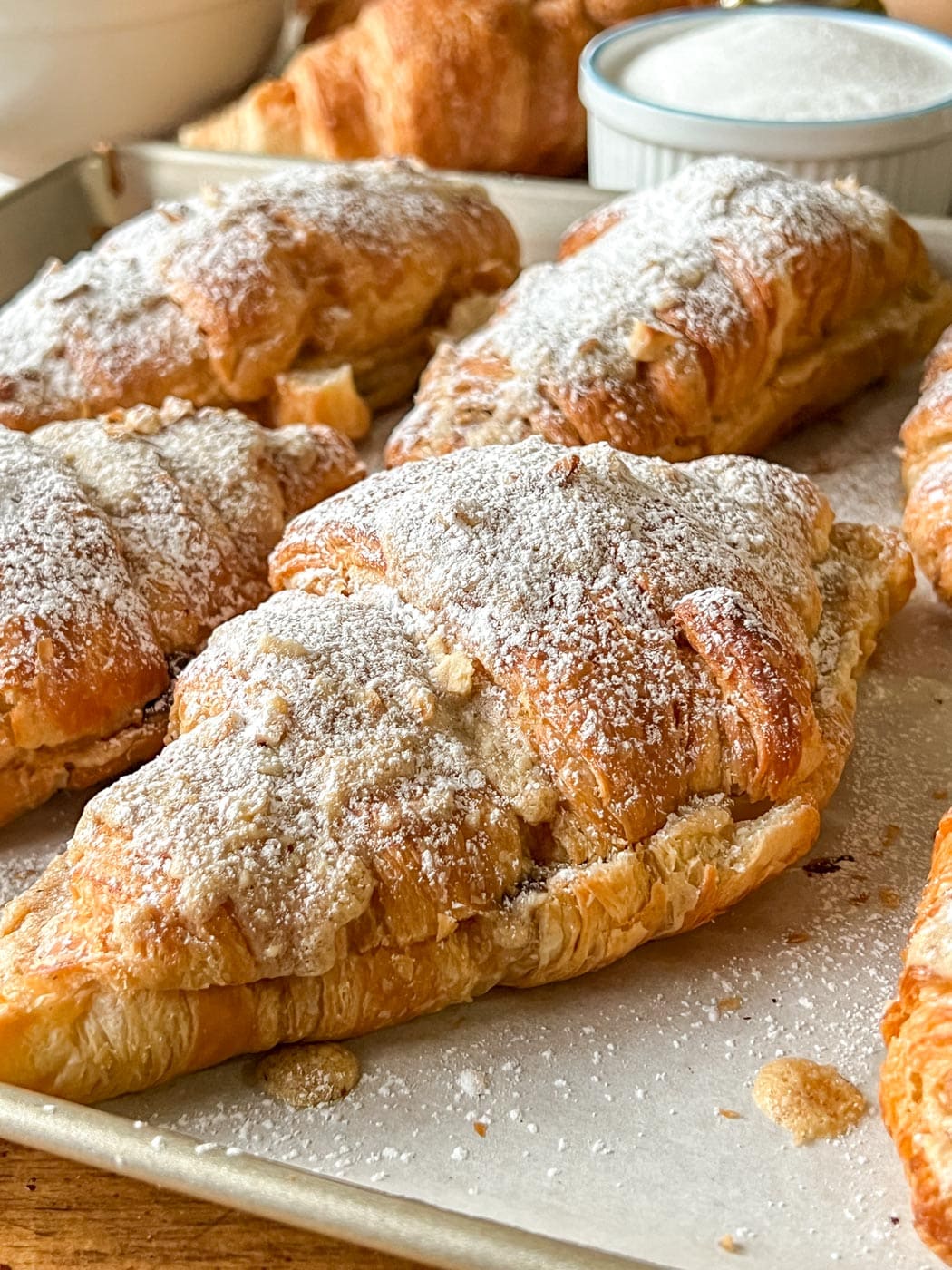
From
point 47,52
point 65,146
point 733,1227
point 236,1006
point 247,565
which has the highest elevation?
point 47,52

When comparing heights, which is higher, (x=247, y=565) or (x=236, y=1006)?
(x=247, y=565)

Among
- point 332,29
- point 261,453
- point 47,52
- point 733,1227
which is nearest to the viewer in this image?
point 733,1227

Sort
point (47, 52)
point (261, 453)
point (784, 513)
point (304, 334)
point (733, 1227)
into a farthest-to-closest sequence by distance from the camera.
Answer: point (47, 52), point (304, 334), point (261, 453), point (784, 513), point (733, 1227)

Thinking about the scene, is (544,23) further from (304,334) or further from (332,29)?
(304,334)

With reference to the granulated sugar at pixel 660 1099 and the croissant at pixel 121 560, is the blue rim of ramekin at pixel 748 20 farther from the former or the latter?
the granulated sugar at pixel 660 1099

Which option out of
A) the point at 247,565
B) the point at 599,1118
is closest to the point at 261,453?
the point at 247,565

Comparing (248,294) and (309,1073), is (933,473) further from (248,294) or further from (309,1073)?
(309,1073)

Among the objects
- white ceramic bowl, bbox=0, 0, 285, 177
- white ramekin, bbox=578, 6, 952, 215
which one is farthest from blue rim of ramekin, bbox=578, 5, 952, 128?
white ceramic bowl, bbox=0, 0, 285, 177
